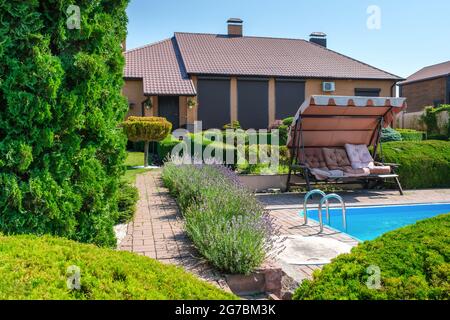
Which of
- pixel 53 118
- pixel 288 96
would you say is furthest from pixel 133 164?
pixel 288 96

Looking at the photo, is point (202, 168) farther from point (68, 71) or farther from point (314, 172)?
point (68, 71)

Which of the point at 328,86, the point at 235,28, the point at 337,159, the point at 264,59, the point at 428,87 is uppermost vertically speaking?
the point at 235,28

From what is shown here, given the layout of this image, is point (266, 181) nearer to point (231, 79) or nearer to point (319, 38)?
point (231, 79)

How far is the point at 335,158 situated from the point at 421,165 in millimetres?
2530

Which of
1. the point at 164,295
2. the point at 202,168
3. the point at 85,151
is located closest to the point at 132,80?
the point at 202,168

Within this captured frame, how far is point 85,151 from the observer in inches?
171

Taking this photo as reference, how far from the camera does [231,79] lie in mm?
24047

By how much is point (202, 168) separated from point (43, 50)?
5622 mm

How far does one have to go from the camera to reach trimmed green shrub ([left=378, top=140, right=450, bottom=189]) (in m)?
11.7

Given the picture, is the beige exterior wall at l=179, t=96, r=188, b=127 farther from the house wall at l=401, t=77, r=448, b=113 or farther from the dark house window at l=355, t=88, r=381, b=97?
the house wall at l=401, t=77, r=448, b=113

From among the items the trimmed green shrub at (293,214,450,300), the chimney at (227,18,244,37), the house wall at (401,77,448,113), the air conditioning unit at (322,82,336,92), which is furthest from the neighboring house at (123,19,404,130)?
the trimmed green shrub at (293,214,450,300)

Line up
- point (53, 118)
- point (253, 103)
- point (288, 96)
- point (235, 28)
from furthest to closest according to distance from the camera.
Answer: point (235, 28) < point (288, 96) < point (253, 103) < point (53, 118)

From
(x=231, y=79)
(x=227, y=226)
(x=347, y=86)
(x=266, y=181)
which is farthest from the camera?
(x=347, y=86)

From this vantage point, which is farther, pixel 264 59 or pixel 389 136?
pixel 264 59
